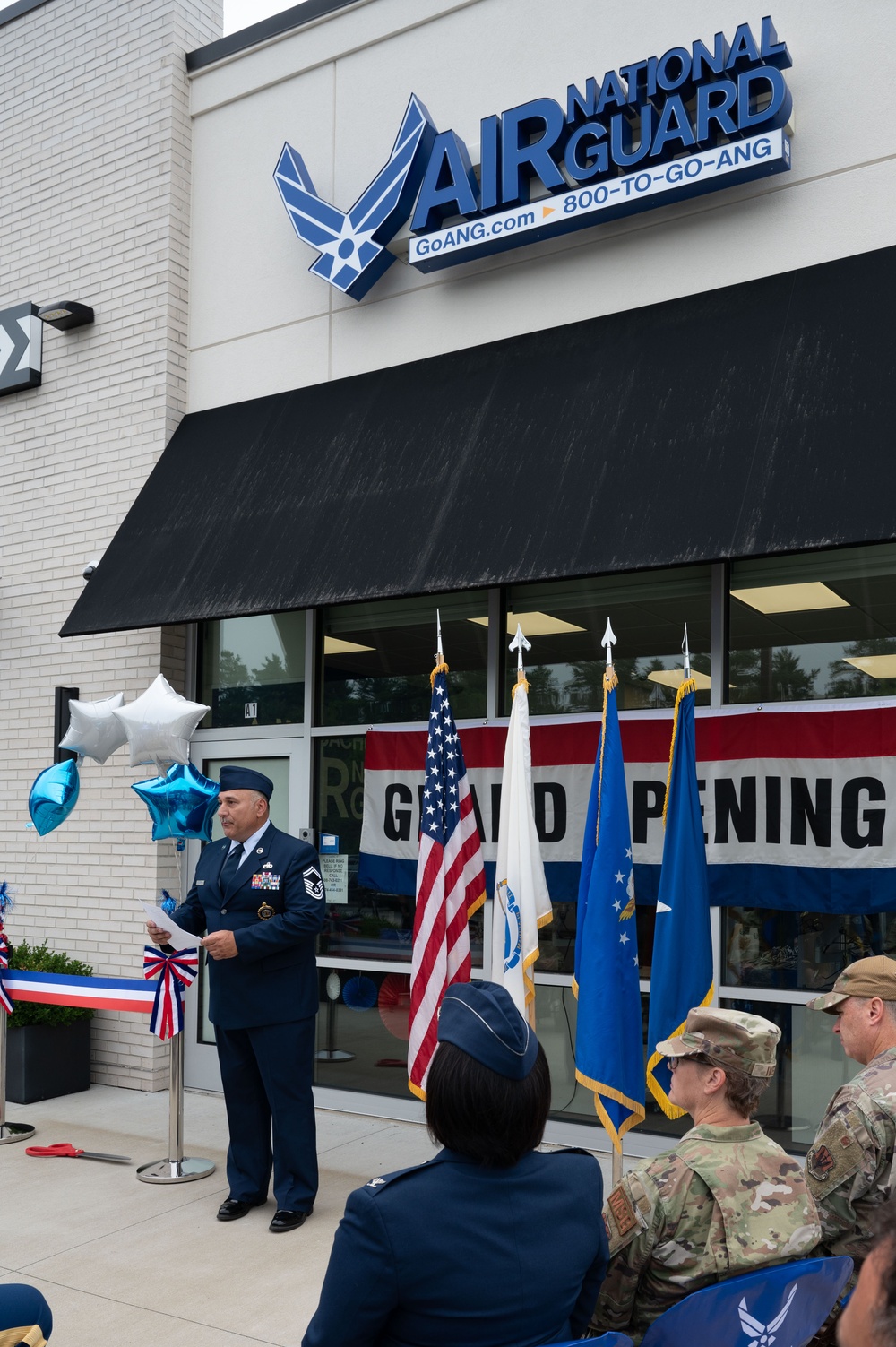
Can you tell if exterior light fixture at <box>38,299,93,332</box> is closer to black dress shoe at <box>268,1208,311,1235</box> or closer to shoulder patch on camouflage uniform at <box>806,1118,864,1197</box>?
black dress shoe at <box>268,1208,311,1235</box>

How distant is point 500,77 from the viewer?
6777 mm

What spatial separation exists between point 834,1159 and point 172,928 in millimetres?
3298

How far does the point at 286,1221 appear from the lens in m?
5.08

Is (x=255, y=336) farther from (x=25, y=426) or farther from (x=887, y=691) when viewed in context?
(x=887, y=691)

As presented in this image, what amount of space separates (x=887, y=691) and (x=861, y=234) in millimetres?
2173

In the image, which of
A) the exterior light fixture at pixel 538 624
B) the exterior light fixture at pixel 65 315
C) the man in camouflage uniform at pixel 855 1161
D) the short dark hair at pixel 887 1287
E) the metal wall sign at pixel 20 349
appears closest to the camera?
the short dark hair at pixel 887 1287

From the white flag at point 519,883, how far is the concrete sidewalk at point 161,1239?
4.28 feet

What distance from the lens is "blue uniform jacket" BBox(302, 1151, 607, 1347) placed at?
1.98 meters

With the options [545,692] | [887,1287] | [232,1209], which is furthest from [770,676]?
→ [887,1287]

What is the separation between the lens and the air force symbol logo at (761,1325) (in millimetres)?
2303

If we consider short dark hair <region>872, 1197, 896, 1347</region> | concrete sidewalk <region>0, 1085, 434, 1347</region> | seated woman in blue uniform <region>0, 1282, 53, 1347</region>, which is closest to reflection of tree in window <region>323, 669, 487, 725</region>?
concrete sidewalk <region>0, 1085, 434, 1347</region>

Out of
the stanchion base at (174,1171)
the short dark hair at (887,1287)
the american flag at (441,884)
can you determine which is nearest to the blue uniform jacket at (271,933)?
the american flag at (441,884)

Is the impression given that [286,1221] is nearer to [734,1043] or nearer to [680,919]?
[680,919]

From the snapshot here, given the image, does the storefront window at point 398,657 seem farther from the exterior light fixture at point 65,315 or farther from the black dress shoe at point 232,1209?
the exterior light fixture at point 65,315
